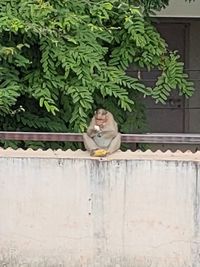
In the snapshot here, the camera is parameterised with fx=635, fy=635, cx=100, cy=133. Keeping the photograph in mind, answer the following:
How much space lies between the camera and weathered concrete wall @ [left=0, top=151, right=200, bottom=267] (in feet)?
16.7

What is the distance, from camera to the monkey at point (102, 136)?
5.10m

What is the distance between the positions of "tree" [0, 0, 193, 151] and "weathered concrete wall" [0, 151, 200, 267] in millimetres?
724

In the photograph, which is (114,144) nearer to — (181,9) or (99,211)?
(99,211)

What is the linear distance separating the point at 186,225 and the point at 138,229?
39 centimetres

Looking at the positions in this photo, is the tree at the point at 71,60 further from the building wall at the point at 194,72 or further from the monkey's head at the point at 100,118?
the building wall at the point at 194,72

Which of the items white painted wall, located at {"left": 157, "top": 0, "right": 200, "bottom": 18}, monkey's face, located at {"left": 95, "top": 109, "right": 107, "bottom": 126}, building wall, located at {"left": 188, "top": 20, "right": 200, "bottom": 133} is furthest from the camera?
building wall, located at {"left": 188, "top": 20, "right": 200, "bottom": 133}

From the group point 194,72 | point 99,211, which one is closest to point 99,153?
point 99,211

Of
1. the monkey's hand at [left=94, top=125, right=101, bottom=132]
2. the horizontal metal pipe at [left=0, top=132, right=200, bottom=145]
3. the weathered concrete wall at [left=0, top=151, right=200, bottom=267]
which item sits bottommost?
the weathered concrete wall at [left=0, top=151, right=200, bottom=267]

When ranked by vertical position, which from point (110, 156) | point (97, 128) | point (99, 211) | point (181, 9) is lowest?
point (99, 211)

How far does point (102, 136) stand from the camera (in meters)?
5.13

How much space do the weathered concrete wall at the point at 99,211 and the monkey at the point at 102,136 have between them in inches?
3.9

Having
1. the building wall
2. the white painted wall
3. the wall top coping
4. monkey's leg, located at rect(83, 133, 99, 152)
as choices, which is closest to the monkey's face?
monkey's leg, located at rect(83, 133, 99, 152)

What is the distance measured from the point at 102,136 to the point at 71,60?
0.86 meters

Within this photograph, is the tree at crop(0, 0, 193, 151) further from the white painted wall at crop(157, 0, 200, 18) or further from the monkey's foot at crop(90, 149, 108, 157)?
the white painted wall at crop(157, 0, 200, 18)
